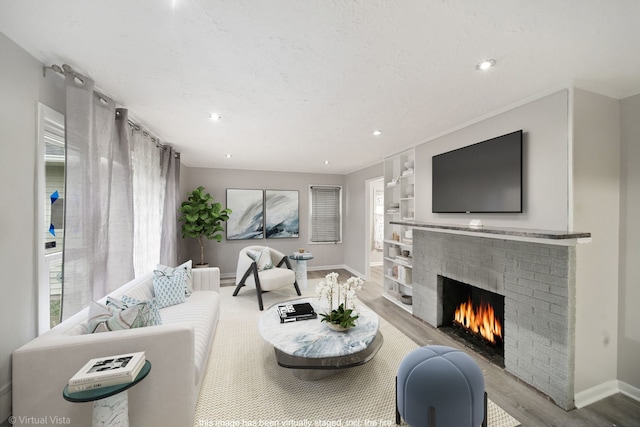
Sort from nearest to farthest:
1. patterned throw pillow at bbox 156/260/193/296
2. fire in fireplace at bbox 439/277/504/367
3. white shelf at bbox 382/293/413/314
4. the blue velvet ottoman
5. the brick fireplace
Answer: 1. the blue velvet ottoman
2. the brick fireplace
3. fire in fireplace at bbox 439/277/504/367
4. patterned throw pillow at bbox 156/260/193/296
5. white shelf at bbox 382/293/413/314

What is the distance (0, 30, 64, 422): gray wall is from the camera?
4.37 ft

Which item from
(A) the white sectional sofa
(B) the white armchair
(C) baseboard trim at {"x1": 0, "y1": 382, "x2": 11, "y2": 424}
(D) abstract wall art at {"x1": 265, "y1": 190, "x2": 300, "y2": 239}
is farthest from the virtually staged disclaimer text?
(D) abstract wall art at {"x1": 265, "y1": 190, "x2": 300, "y2": 239}

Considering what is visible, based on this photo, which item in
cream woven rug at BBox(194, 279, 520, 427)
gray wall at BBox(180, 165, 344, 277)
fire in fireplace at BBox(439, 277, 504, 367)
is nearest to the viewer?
cream woven rug at BBox(194, 279, 520, 427)

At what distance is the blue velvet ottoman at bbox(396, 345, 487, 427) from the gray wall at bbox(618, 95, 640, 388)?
5.09ft

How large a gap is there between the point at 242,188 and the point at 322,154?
7.57ft

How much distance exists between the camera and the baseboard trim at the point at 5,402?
4.20ft

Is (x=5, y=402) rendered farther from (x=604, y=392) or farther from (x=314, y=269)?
(x=314, y=269)

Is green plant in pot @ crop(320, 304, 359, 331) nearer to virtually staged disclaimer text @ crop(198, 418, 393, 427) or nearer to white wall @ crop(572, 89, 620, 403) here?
virtually staged disclaimer text @ crop(198, 418, 393, 427)

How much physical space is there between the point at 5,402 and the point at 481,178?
378 cm

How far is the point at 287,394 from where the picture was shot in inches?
75.9

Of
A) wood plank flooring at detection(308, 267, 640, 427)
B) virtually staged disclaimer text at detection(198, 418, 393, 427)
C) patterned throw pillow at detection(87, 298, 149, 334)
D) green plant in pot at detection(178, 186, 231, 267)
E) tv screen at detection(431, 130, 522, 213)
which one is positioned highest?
tv screen at detection(431, 130, 522, 213)

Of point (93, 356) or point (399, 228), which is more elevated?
point (399, 228)

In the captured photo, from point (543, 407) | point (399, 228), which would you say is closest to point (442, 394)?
point (543, 407)

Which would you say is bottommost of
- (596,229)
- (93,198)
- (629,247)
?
(629,247)
